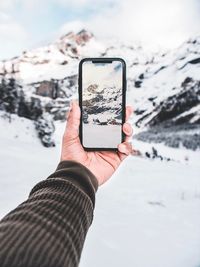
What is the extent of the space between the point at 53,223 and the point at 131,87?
Answer: 50.7m

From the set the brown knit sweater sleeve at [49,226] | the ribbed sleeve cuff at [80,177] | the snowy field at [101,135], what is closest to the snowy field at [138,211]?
the snowy field at [101,135]

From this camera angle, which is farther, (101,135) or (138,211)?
(138,211)

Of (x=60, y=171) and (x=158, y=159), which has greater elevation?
(x=60, y=171)

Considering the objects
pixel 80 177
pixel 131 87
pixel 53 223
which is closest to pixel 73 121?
pixel 80 177

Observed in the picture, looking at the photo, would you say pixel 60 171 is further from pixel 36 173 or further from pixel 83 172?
pixel 36 173

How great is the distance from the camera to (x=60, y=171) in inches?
35.3

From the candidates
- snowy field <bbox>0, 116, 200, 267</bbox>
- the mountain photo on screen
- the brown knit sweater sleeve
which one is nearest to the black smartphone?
the mountain photo on screen

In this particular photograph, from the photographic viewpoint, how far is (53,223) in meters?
0.61

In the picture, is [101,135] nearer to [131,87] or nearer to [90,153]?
[90,153]

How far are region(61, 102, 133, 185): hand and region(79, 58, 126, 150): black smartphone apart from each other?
4 cm

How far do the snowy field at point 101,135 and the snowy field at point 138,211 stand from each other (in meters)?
1.39

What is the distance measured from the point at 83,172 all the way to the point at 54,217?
0.29 meters

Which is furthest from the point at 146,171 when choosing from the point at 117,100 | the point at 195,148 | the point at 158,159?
the point at 117,100

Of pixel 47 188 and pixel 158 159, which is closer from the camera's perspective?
pixel 47 188
